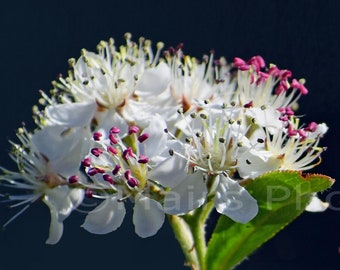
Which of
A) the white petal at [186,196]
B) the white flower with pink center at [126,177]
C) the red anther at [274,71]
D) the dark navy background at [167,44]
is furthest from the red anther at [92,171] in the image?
the dark navy background at [167,44]

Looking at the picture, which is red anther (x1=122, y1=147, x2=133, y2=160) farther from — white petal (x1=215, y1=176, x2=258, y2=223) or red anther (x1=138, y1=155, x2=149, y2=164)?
white petal (x1=215, y1=176, x2=258, y2=223)

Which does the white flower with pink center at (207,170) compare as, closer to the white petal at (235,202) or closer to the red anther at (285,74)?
the white petal at (235,202)

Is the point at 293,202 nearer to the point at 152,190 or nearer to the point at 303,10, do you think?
the point at 152,190

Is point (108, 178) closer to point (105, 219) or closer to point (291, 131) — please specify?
point (105, 219)

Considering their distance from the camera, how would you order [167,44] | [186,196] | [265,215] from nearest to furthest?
[186,196] → [265,215] → [167,44]

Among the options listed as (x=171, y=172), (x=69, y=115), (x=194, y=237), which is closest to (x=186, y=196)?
(x=171, y=172)

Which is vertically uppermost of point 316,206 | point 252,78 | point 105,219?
point 252,78
